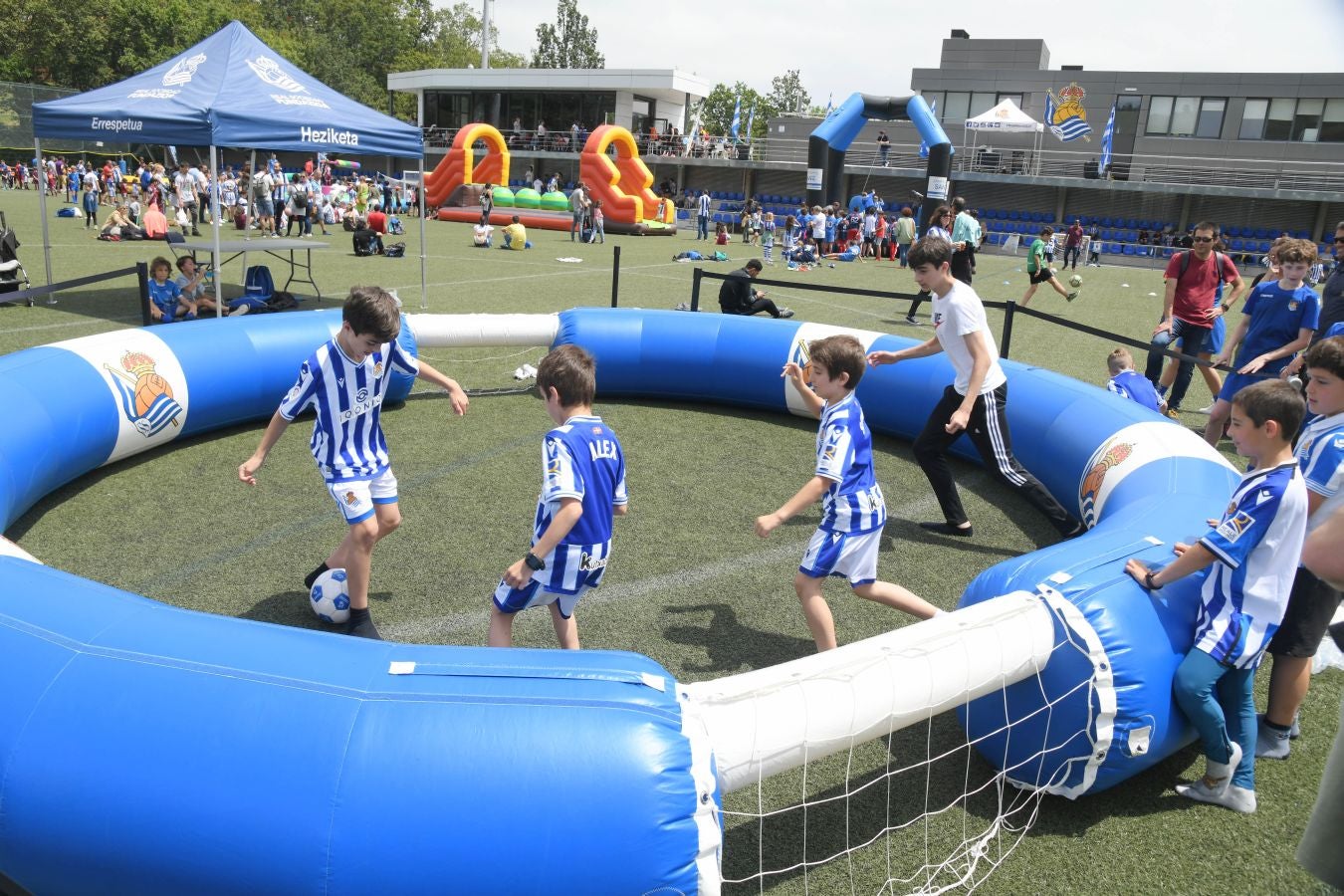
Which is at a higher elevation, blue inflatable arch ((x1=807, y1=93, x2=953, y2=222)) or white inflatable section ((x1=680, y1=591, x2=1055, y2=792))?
blue inflatable arch ((x1=807, y1=93, x2=953, y2=222))

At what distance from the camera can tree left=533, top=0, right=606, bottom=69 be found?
3563 inches

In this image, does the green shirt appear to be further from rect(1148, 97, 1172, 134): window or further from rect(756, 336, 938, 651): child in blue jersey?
rect(1148, 97, 1172, 134): window

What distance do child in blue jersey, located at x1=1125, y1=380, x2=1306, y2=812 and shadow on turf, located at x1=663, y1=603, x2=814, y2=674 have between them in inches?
65.4

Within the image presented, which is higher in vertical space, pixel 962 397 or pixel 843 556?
pixel 962 397

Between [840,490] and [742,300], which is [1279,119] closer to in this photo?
[742,300]

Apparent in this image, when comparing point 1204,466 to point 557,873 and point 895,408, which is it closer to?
point 895,408

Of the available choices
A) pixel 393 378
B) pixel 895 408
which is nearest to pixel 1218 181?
pixel 895 408

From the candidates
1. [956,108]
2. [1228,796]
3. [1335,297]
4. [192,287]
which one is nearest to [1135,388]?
[1335,297]

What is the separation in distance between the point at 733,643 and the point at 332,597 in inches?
77.9

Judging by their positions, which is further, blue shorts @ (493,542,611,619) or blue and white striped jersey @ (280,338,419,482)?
blue and white striped jersey @ (280,338,419,482)

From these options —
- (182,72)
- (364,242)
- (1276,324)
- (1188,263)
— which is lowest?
(364,242)

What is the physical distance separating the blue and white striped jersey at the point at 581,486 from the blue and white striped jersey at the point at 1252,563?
7.20 ft

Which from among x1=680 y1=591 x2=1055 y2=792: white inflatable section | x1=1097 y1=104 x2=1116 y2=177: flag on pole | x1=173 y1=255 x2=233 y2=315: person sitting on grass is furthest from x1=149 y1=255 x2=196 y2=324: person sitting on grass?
x1=1097 y1=104 x2=1116 y2=177: flag on pole

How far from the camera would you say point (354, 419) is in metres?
4.34
